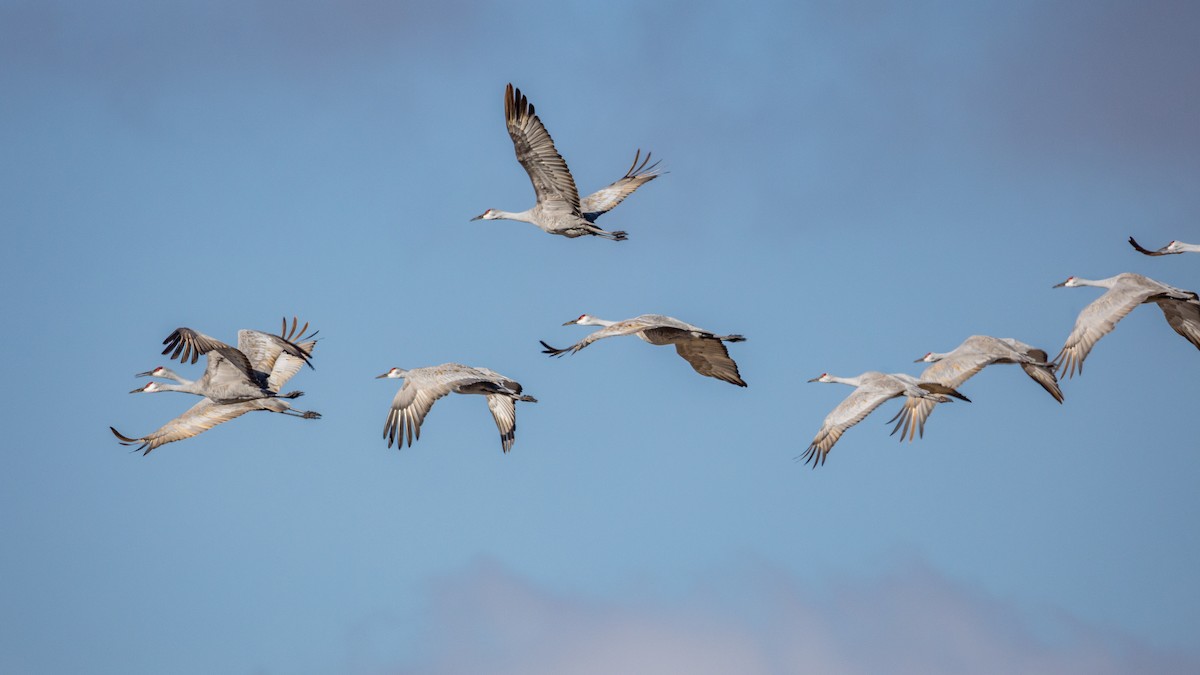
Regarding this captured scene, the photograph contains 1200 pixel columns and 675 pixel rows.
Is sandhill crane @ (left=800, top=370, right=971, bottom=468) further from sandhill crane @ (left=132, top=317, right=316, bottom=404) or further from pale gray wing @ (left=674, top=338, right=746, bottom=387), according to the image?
sandhill crane @ (left=132, top=317, right=316, bottom=404)

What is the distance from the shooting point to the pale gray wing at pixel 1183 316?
30547 mm

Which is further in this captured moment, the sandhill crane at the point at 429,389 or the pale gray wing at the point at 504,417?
the pale gray wing at the point at 504,417

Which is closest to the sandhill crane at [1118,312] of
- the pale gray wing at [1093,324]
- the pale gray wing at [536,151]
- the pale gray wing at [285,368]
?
the pale gray wing at [1093,324]

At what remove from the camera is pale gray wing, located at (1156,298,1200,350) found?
30.5m

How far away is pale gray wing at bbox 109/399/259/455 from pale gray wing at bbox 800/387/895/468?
9.25m

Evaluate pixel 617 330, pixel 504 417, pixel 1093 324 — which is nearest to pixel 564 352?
pixel 617 330

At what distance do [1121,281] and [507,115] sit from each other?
10.4 m

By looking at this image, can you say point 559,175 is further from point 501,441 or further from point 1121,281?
point 1121,281

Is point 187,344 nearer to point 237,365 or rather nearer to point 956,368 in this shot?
point 237,365

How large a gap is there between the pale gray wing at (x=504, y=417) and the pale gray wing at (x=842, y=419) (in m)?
5.35

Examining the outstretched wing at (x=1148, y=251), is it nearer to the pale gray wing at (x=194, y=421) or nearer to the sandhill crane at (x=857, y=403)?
the sandhill crane at (x=857, y=403)

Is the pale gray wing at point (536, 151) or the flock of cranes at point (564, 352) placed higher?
the pale gray wing at point (536, 151)

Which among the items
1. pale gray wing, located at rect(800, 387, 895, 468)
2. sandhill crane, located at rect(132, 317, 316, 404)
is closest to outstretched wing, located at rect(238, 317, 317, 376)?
sandhill crane, located at rect(132, 317, 316, 404)

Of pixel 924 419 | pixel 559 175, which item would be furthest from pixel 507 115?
pixel 924 419
